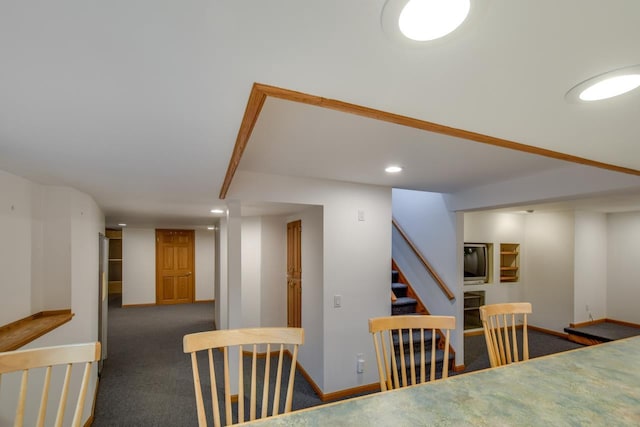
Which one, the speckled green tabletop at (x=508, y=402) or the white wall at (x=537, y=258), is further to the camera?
the white wall at (x=537, y=258)

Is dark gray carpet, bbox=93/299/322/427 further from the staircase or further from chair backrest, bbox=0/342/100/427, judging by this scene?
chair backrest, bbox=0/342/100/427

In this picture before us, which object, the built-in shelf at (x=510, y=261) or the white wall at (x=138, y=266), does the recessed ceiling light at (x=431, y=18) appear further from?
the white wall at (x=138, y=266)

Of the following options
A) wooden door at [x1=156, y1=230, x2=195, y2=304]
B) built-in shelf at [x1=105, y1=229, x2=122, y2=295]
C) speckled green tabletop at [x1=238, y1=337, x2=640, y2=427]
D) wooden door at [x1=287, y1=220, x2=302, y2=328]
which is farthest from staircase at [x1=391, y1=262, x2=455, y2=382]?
built-in shelf at [x1=105, y1=229, x2=122, y2=295]

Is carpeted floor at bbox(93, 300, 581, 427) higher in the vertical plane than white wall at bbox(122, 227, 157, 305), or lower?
lower

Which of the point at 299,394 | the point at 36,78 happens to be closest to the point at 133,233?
the point at 299,394

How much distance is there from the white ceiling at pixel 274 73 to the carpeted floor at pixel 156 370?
2.39m

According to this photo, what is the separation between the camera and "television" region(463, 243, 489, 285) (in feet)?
17.7

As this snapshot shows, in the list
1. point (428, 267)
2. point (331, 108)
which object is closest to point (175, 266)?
point (428, 267)

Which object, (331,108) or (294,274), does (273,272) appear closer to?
(294,274)

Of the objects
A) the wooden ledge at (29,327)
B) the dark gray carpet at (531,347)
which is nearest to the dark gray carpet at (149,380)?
the wooden ledge at (29,327)

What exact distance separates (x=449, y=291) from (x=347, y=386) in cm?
174

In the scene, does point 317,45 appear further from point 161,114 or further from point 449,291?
point 449,291

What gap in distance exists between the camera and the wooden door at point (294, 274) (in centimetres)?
397

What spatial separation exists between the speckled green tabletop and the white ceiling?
3.71ft
